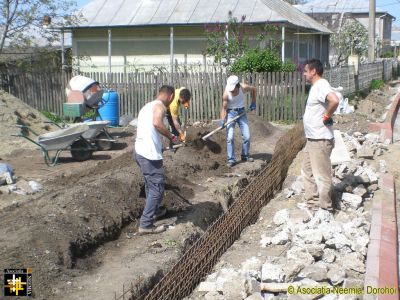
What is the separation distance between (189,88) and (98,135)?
491cm

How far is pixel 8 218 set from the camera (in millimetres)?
6156

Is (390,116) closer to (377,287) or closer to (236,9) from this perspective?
(236,9)

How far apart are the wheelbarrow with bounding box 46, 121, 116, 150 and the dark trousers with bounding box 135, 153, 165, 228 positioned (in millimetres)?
4920

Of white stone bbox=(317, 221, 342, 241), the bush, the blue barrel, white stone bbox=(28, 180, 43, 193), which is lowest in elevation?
white stone bbox=(317, 221, 342, 241)

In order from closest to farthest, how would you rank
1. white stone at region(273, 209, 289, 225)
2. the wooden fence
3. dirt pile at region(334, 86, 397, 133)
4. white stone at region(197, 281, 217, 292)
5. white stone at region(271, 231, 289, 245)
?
white stone at region(197, 281, 217, 292) < white stone at region(271, 231, 289, 245) < white stone at region(273, 209, 289, 225) < dirt pile at region(334, 86, 397, 133) < the wooden fence

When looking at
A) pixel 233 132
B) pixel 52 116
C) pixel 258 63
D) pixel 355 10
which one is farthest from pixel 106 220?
pixel 355 10

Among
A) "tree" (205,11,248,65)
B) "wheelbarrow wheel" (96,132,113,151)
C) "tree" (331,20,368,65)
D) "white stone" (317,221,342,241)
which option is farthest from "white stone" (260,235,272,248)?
"tree" (331,20,368,65)

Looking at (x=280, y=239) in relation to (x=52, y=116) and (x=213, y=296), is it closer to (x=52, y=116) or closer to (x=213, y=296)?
(x=213, y=296)

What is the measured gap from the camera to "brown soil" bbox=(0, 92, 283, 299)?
4867 millimetres

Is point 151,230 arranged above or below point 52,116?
below

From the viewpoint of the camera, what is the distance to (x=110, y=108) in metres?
14.9

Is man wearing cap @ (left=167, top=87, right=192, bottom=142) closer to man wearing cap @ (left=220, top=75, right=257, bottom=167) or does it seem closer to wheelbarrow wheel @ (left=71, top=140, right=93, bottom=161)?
man wearing cap @ (left=220, top=75, right=257, bottom=167)

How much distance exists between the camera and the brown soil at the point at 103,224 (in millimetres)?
4867

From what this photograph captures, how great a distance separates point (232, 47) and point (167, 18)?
255 inches
